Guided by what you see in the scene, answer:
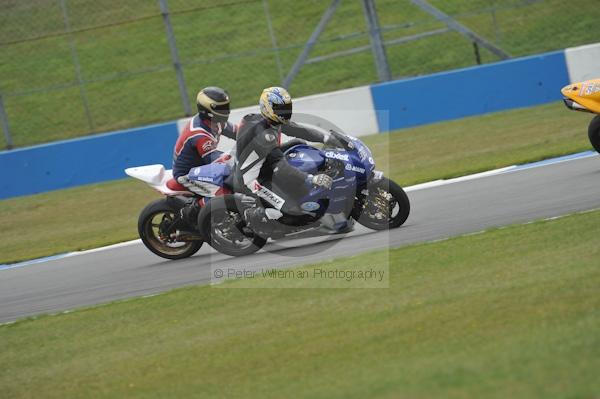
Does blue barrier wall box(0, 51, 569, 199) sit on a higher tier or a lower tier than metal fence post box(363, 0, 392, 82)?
lower

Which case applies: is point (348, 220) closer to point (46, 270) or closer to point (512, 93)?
point (46, 270)

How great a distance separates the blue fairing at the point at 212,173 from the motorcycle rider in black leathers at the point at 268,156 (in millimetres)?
289

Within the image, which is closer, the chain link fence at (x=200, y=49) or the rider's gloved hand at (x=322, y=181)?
the rider's gloved hand at (x=322, y=181)

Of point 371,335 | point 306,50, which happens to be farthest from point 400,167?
point 371,335

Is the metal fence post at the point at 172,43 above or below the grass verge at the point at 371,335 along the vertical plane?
above

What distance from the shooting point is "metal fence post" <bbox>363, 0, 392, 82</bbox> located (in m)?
17.6

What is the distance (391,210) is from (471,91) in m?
8.37

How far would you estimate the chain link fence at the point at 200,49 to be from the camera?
62.7 ft

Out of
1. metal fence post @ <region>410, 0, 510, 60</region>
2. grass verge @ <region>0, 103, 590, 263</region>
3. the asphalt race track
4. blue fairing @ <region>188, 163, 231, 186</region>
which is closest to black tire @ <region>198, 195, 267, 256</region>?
the asphalt race track

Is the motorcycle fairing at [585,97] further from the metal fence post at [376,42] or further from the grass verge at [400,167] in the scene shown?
the metal fence post at [376,42]

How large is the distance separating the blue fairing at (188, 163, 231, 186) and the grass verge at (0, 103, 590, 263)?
285cm

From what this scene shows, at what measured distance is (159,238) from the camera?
10.6 meters

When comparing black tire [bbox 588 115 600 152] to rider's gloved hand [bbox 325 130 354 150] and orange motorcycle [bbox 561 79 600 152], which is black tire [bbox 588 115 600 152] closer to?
orange motorcycle [bbox 561 79 600 152]

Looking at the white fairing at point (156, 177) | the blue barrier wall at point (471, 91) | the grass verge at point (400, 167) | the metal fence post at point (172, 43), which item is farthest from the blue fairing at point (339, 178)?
the metal fence post at point (172, 43)
